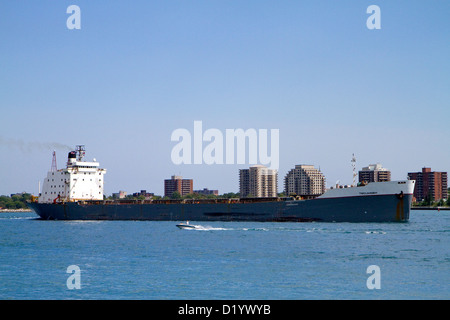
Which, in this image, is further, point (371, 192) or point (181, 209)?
point (181, 209)

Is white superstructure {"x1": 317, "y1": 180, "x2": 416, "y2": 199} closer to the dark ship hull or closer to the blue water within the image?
the dark ship hull

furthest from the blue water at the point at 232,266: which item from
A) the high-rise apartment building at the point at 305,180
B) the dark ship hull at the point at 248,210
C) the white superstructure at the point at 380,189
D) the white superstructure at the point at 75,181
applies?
the high-rise apartment building at the point at 305,180

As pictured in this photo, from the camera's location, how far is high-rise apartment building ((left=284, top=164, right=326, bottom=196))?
186637mm

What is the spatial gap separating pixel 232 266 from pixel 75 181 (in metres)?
60.5

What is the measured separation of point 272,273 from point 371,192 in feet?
120

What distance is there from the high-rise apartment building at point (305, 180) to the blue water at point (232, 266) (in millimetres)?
136889

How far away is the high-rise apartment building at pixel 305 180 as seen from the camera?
18664 cm

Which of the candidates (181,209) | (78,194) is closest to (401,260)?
(181,209)

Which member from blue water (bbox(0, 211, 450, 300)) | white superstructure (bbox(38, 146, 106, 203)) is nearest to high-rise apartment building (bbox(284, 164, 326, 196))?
white superstructure (bbox(38, 146, 106, 203))

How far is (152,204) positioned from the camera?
259 ft

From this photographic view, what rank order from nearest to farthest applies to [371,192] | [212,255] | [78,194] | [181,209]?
[212,255] < [371,192] < [181,209] < [78,194]

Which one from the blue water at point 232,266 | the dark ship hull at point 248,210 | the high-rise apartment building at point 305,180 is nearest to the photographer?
the blue water at point 232,266

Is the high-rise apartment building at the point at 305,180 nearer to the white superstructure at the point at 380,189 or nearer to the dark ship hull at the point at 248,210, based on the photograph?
the dark ship hull at the point at 248,210
